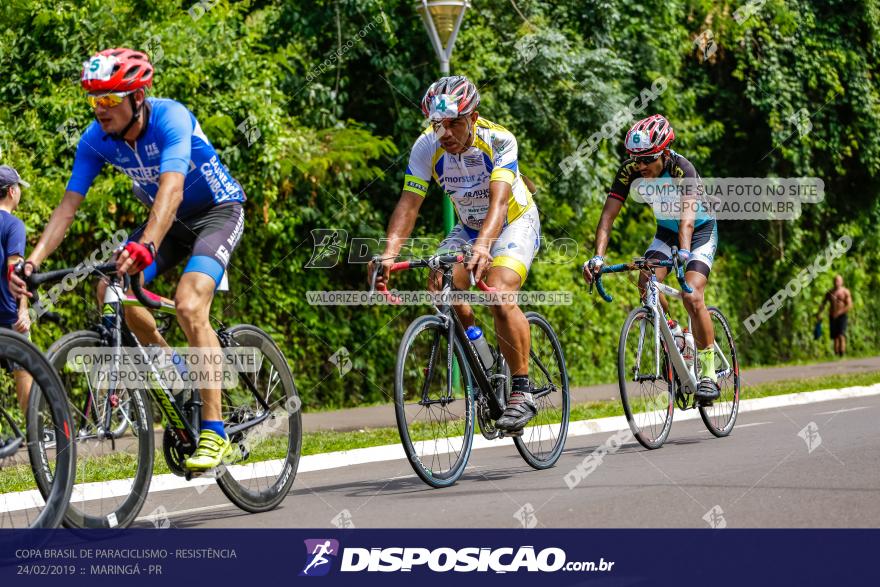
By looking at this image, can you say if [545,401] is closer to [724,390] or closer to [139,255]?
Answer: [724,390]

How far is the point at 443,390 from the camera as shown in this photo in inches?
289

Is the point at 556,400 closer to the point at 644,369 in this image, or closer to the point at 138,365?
the point at 644,369

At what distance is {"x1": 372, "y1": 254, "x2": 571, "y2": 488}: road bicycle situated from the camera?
698 cm

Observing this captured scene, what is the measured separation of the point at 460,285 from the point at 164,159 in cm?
232

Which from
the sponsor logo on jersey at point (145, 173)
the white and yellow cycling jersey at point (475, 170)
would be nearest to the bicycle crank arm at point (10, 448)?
the sponsor logo on jersey at point (145, 173)

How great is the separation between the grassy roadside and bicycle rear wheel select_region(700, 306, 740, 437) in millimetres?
1814

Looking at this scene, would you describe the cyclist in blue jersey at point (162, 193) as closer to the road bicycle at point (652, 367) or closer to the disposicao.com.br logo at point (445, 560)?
the disposicao.com.br logo at point (445, 560)

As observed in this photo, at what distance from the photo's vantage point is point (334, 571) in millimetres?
5145

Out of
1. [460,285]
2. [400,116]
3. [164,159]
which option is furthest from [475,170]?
[400,116]

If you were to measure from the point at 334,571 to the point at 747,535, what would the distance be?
184 cm

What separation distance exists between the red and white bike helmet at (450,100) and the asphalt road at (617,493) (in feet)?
7.19

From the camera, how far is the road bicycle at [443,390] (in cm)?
698

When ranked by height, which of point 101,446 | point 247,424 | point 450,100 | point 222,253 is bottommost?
point 247,424

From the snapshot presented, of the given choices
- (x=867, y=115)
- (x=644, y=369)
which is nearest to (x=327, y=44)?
(x=644, y=369)
